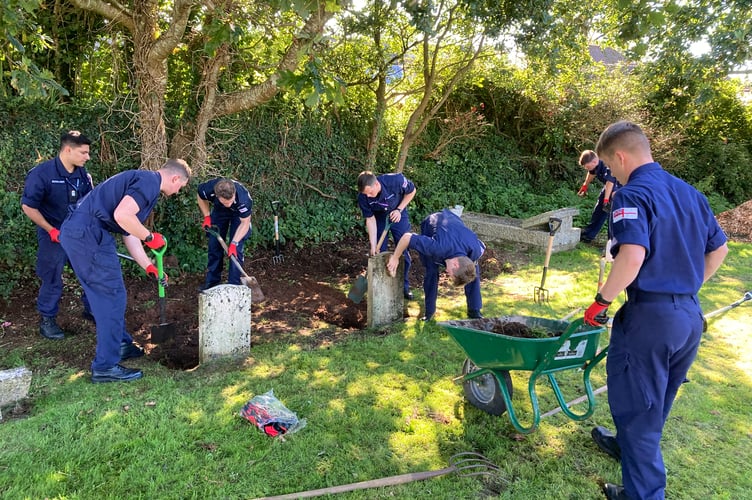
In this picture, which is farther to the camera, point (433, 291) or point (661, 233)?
point (433, 291)

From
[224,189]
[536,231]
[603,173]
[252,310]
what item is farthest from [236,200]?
[603,173]

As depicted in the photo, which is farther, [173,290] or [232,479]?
[173,290]

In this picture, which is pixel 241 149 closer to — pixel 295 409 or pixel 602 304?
pixel 295 409

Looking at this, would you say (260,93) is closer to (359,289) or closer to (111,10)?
(111,10)

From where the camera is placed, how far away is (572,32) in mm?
7070

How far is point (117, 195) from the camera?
3803 mm

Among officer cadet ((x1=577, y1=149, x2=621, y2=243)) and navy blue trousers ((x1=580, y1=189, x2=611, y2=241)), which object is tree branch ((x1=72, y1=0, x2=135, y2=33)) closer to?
officer cadet ((x1=577, y1=149, x2=621, y2=243))

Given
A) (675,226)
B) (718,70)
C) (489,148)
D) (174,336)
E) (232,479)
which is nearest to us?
(675,226)

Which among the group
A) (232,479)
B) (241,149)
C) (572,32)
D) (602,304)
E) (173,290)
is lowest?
(232,479)

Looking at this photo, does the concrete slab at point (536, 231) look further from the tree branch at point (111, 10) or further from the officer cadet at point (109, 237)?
the tree branch at point (111, 10)

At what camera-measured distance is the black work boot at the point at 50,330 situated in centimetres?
481

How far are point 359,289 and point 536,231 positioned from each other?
4281 mm

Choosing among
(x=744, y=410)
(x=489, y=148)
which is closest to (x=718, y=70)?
(x=489, y=148)

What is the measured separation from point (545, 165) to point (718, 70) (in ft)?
12.9
